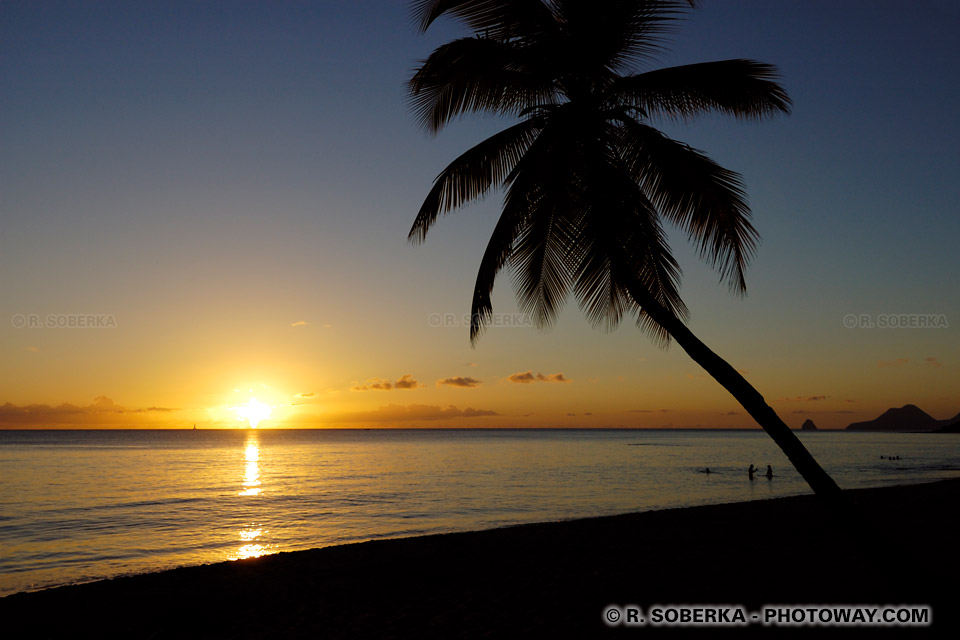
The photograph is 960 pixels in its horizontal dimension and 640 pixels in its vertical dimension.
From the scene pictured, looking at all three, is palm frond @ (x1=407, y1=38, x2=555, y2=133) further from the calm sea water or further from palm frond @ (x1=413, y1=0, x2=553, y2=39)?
the calm sea water

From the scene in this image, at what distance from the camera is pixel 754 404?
6.73 meters

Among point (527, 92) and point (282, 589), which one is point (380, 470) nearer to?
point (282, 589)

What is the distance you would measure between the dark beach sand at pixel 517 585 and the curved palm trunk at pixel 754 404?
0.54m

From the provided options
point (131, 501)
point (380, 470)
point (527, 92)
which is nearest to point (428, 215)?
point (527, 92)

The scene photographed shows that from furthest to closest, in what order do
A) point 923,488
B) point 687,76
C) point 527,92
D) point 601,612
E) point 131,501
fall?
point 131,501 < point 923,488 < point 527,92 < point 687,76 < point 601,612

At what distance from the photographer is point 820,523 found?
46.6 ft

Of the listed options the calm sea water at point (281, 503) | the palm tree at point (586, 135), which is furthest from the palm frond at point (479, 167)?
the calm sea water at point (281, 503)

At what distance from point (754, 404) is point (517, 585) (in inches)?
188

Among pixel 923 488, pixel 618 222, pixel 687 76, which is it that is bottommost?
pixel 923 488

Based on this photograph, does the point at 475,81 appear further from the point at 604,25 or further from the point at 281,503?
the point at 281,503

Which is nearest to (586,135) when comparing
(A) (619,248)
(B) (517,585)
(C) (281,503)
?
(A) (619,248)

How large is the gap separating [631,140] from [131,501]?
30549mm

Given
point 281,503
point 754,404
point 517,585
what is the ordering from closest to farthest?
point 754,404 → point 517,585 → point 281,503

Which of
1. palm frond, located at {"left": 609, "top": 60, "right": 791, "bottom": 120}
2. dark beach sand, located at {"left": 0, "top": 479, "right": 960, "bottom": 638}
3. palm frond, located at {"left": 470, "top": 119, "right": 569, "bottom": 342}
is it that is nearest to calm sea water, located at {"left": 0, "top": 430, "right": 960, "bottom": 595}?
dark beach sand, located at {"left": 0, "top": 479, "right": 960, "bottom": 638}
